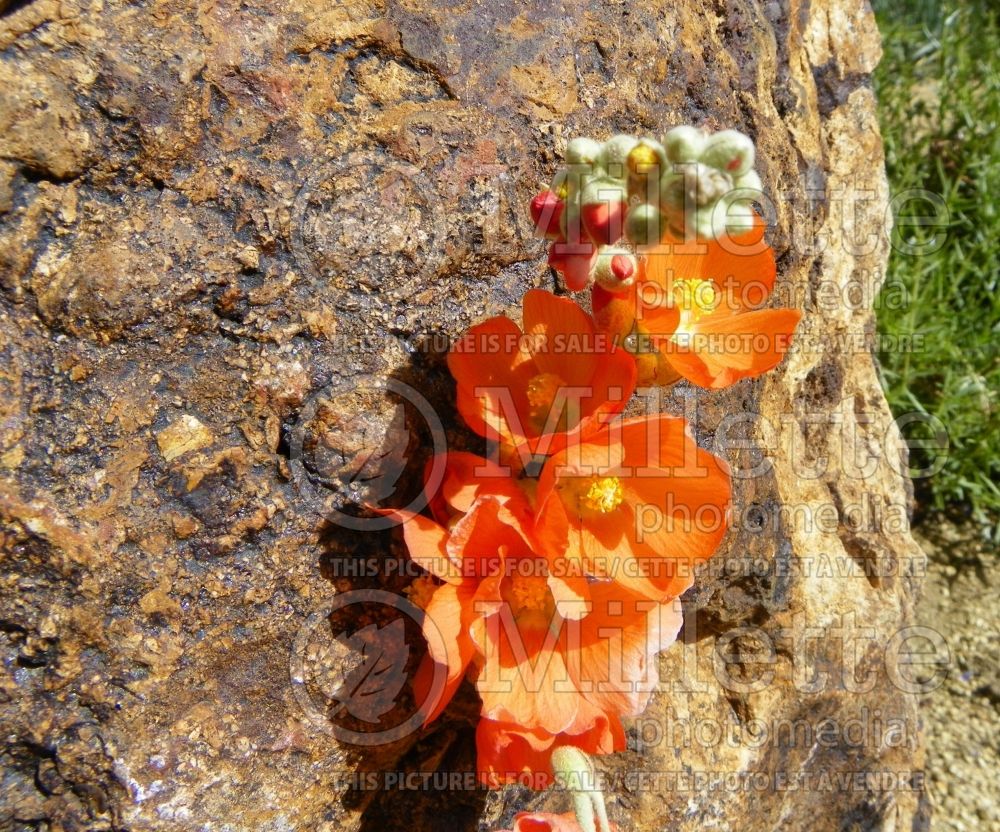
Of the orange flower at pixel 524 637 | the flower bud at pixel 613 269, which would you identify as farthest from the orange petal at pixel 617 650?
the flower bud at pixel 613 269

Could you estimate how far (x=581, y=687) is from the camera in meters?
1.52

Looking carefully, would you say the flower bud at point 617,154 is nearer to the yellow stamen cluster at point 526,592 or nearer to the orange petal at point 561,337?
the orange petal at point 561,337

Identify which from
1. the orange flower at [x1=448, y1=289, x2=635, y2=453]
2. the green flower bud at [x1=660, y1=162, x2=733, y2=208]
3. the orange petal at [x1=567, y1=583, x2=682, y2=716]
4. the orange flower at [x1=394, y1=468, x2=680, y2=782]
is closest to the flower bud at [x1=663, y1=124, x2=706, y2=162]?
the green flower bud at [x1=660, y1=162, x2=733, y2=208]

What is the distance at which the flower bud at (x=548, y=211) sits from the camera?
1.37 metres

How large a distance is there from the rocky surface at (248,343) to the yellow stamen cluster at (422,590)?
69 millimetres

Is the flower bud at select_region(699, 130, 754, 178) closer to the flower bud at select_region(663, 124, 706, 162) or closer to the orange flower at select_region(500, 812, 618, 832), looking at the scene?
the flower bud at select_region(663, 124, 706, 162)

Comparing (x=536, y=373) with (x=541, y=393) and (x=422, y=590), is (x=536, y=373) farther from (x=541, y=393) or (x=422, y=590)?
(x=422, y=590)

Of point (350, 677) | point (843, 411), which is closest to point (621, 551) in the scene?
point (350, 677)

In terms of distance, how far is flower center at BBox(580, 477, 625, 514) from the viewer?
1.48 m

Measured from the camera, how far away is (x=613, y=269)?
1.45m

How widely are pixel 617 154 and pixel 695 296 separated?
42 cm

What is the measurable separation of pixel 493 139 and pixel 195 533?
88 cm

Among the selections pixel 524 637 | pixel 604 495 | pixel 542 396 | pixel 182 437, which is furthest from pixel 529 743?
pixel 182 437

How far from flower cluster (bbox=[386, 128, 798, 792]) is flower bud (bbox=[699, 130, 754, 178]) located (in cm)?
11
